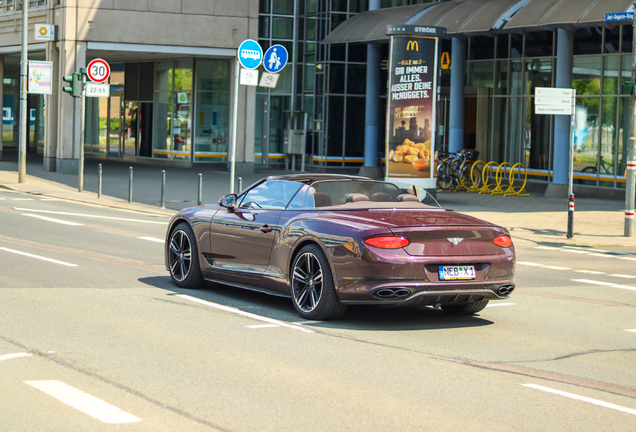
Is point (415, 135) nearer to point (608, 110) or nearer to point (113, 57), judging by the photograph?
point (608, 110)

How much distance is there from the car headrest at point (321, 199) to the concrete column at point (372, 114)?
81.4 feet

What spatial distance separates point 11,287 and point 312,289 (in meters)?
3.72

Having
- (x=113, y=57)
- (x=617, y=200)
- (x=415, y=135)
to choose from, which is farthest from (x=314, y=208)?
(x=113, y=57)

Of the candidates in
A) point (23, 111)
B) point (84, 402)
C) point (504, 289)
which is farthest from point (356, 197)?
point (23, 111)

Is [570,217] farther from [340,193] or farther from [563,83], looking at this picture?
[563,83]

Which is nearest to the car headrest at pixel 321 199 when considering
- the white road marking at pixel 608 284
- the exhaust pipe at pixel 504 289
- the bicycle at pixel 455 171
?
the exhaust pipe at pixel 504 289

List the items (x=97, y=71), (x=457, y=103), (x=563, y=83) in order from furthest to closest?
(x=457, y=103), (x=563, y=83), (x=97, y=71)

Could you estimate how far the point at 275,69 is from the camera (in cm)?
2055

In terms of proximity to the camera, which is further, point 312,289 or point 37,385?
point 312,289

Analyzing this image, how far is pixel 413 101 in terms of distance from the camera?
2238cm

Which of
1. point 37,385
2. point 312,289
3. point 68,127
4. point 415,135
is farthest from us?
point 68,127

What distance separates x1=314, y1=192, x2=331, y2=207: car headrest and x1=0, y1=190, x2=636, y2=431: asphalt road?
1.10 m

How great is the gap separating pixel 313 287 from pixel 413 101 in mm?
15078

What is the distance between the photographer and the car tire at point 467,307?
28.0ft
